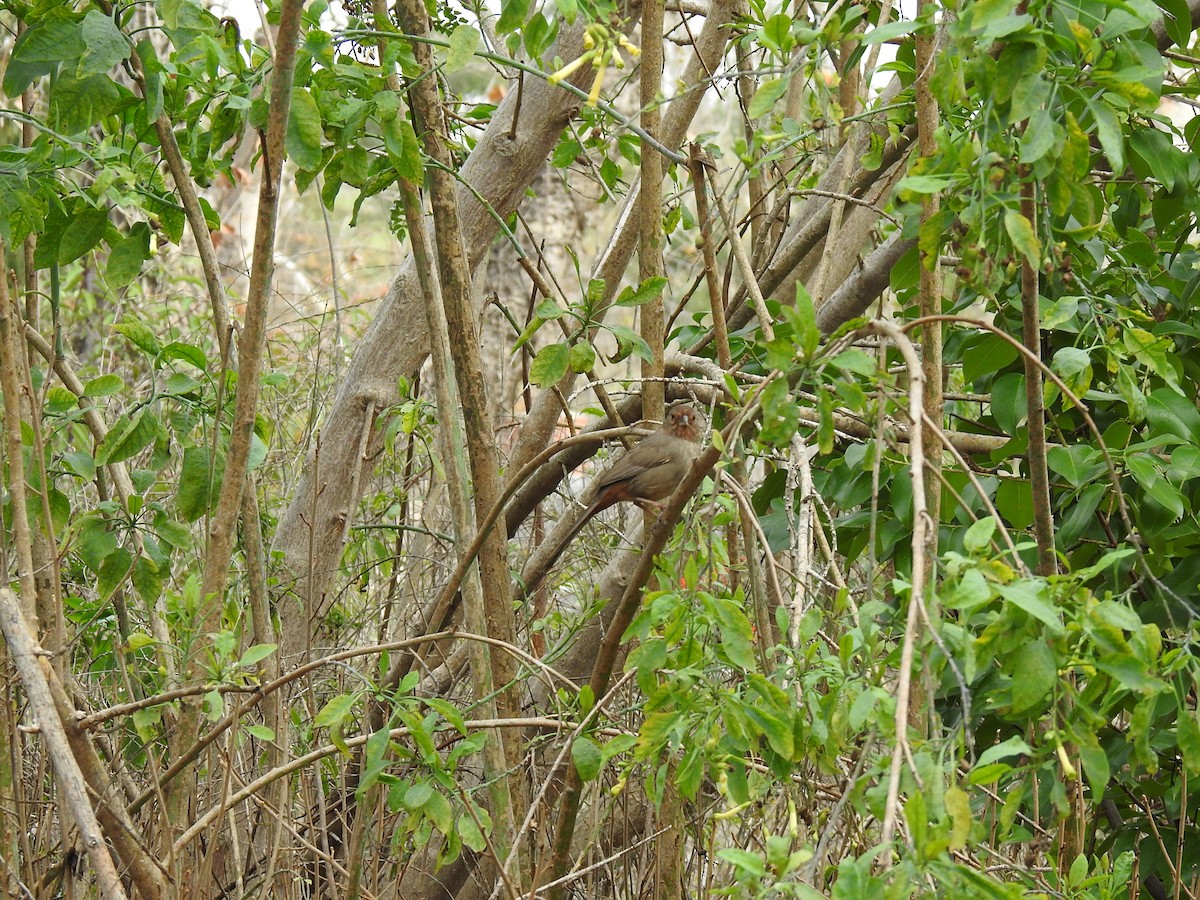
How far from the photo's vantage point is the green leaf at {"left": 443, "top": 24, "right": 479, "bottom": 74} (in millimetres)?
2307

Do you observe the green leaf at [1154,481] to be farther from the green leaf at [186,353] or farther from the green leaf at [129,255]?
the green leaf at [129,255]

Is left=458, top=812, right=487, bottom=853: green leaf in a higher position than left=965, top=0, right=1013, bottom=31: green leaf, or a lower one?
lower

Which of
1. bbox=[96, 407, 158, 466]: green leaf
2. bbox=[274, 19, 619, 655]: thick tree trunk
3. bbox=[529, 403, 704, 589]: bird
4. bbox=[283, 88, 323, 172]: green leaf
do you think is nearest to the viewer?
bbox=[283, 88, 323, 172]: green leaf

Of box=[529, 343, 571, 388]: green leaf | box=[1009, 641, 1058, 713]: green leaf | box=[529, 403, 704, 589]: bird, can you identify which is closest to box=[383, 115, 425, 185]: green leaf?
box=[529, 343, 571, 388]: green leaf

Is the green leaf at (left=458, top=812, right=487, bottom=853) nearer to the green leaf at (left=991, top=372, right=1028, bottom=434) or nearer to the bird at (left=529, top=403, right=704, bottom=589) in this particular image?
the green leaf at (left=991, top=372, right=1028, bottom=434)

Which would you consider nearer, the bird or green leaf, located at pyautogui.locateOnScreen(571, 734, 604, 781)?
green leaf, located at pyautogui.locateOnScreen(571, 734, 604, 781)

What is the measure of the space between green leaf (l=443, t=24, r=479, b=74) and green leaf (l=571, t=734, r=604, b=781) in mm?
1313

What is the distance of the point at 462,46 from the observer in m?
2.32

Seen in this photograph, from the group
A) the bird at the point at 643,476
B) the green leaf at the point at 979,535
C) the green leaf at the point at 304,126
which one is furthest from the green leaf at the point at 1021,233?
the bird at the point at 643,476

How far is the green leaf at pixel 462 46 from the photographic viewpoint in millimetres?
2307

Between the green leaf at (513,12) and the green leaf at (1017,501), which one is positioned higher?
the green leaf at (513,12)

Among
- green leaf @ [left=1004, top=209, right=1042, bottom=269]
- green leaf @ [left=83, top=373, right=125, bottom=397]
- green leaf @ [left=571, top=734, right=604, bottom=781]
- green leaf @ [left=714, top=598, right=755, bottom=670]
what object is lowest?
green leaf @ [left=571, top=734, right=604, bottom=781]

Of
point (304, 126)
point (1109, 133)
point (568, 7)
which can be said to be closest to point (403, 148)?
point (304, 126)

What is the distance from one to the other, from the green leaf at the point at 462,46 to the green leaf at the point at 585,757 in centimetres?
131
